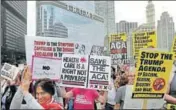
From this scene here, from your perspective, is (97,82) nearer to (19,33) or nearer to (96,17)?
(96,17)

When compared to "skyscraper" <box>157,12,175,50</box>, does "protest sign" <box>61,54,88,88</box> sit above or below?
below

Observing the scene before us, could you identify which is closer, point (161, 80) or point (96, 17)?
point (161, 80)

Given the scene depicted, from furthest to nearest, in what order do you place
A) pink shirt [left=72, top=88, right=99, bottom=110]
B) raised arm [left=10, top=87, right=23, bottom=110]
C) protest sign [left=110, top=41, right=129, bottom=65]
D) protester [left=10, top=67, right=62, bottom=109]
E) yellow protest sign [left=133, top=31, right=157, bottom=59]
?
protest sign [left=110, top=41, right=129, bottom=65] → yellow protest sign [left=133, top=31, right=157, bottom=59] → pink shirt [left=72, top=88, right=99, bottom=110] → raised arm [left=10, top=87, right=23, bottom=110] → protester [left=10, top=67, right=62, bottom=109]

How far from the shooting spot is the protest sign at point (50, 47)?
22.3 ft

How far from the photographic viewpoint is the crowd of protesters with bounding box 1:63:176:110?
4.40 metres

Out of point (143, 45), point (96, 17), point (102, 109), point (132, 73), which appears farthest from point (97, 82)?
point (96, 17)

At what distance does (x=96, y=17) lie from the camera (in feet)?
99.1

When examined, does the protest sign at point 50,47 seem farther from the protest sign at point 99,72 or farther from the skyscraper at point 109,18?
the skyscraper at point 109,18

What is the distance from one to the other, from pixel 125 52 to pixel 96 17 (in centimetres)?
1752

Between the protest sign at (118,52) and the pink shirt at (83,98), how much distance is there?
18.3 feet

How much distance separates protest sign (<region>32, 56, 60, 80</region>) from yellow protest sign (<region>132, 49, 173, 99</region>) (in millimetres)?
1130

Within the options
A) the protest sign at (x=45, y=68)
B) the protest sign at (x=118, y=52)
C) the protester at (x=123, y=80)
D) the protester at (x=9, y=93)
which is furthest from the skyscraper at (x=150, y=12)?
the protest sign at (x=45, y=68)

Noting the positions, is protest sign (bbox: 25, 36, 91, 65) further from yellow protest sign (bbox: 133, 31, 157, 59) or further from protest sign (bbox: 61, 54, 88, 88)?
yellow protest sign (bbox: 133, 31, 157, 59)

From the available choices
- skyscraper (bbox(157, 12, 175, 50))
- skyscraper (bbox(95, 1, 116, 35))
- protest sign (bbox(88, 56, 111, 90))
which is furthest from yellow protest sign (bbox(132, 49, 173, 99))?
skyscraper (bbox(157, 12, 175, 50))
